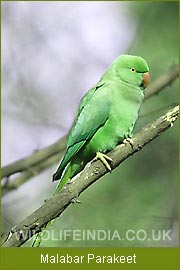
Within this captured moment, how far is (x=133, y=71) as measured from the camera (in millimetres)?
1947

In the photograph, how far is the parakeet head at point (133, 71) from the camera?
194 centimetres

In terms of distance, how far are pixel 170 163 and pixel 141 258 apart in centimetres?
57

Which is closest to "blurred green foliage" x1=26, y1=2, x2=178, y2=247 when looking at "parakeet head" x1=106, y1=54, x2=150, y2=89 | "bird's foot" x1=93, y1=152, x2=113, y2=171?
"parakeet head" x1=106, y1=54, x2=150, y2=89

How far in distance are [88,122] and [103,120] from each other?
0.18 ft

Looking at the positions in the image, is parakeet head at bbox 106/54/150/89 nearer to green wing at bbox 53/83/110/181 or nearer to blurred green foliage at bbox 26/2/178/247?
green wing at bbox 53/83/110/181

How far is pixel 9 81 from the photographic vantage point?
7.61 feet

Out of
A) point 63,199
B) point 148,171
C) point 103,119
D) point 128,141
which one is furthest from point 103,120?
point 148,171

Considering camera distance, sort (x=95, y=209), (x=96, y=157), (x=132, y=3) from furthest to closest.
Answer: (x=132, y=3)
(x=95, y=209)
(x=96, y=157)

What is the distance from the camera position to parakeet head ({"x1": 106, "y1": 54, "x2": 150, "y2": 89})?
1940mm

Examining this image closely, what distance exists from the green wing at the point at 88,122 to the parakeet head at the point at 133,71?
4.1 inches

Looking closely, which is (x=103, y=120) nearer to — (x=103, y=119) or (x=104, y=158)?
(x=103, y=119)

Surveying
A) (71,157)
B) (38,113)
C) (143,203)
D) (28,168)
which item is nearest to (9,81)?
(38,113)

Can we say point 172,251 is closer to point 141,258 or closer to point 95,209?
point 141,258

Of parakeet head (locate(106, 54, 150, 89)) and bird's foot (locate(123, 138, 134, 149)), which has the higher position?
parakeet head (locate(106, 54, 150, 89))
